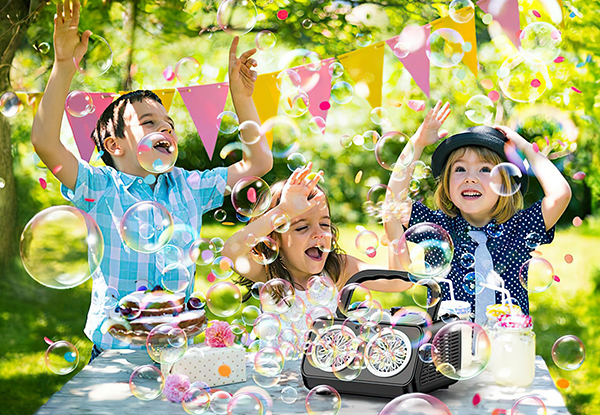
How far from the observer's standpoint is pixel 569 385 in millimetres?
4934

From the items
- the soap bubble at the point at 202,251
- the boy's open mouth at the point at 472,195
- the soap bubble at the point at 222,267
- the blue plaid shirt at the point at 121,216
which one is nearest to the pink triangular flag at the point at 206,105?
the blue plaid shirt at the point at 121,216

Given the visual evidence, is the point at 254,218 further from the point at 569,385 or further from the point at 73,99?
the point at 569,385

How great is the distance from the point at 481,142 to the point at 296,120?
4.10 m

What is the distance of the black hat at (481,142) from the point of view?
2328mm

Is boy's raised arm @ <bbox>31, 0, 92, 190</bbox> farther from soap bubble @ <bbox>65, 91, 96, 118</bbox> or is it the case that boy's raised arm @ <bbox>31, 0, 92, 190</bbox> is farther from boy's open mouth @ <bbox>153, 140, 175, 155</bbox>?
soap bubble @ <bbox>65, 91, 96, 118</bbox>

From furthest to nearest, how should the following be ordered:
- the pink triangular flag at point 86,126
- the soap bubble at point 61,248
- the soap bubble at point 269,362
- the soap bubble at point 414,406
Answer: the pink triangular flag at point 86,126 < the soap bubble at point 61,248 < the soap bubble at point 269,362 < the soap bubble at point 414,406

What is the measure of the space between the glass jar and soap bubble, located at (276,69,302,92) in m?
1.82

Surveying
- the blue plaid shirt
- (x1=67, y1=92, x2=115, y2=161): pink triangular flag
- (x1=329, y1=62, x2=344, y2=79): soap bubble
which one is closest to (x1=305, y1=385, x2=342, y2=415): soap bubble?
the blue plaid shirt

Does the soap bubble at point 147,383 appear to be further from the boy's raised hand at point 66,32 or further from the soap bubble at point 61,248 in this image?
the boy's raised hand at point 66,32

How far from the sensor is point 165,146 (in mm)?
2240

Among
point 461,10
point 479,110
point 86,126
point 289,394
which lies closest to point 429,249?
point 479,110

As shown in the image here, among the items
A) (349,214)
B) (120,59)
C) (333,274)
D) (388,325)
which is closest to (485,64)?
(349,214)

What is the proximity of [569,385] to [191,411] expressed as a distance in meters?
4.28

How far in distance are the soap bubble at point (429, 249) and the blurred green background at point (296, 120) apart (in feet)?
8.94
